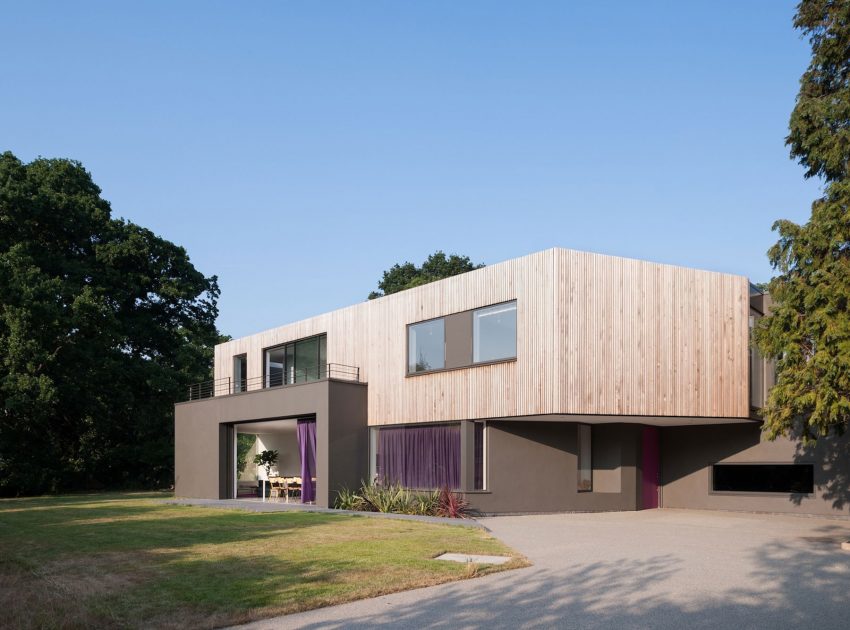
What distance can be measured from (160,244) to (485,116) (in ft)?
82.7

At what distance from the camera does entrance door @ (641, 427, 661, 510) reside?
76.2 ft

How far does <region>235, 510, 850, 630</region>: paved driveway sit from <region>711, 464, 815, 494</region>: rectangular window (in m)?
6.10

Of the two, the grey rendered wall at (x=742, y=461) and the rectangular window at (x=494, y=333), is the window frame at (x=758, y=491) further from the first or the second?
the rectangular window at (x=494, y=333)

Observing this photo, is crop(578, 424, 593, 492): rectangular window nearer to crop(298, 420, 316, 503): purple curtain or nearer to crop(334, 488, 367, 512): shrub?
crop(334, 488, 367, 512): shrub

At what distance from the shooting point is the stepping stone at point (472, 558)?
11.1m

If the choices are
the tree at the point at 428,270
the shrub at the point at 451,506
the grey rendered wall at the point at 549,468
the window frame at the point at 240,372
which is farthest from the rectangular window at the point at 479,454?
the tree at the point at 428,270

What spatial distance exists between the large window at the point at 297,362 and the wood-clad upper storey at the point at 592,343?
408 centimetres

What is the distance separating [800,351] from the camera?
14711mm

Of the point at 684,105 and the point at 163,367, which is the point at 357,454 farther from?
the point at 163,367

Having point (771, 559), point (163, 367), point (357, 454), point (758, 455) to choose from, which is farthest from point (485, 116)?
point (163, 367)

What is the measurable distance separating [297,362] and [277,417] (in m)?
3.09

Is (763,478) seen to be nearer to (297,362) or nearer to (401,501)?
(401,501)

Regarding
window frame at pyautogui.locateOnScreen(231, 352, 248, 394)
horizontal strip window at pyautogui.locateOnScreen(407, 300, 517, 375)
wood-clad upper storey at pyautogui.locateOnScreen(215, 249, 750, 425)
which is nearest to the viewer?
wood-clad upper storey at pyautogui.locateOnScreen(215, 249, 750, 425)

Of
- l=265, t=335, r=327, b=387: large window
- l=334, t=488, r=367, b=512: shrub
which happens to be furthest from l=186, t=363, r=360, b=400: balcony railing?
l=334, t=488, r=367, b=512: shrub
